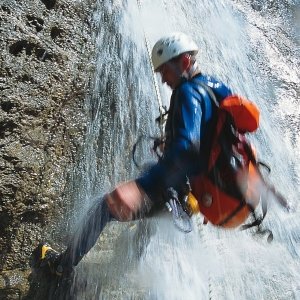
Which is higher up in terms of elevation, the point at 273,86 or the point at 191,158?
the point at 191,158

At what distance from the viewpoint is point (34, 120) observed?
205 inches

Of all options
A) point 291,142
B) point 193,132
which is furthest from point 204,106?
point 291,142

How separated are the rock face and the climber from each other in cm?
66

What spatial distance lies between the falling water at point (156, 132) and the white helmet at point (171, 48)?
1316 millimetres

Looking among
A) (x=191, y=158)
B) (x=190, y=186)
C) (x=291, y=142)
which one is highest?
(x=191, y=158)

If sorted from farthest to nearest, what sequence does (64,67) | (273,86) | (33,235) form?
(273,86), (64,67), (33,235)

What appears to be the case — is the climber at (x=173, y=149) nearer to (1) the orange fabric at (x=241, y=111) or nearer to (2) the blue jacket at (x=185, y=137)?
(2) the blue jacket at (x=185, y=137)

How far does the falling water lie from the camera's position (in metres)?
5.12

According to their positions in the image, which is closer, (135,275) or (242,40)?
(135,275)

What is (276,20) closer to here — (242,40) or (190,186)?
(242,40)

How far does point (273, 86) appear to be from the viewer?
8.66 metres

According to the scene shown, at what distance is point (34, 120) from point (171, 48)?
1.78m

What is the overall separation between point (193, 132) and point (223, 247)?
2471 mm

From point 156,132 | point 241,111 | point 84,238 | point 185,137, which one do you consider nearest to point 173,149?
point 185,137
